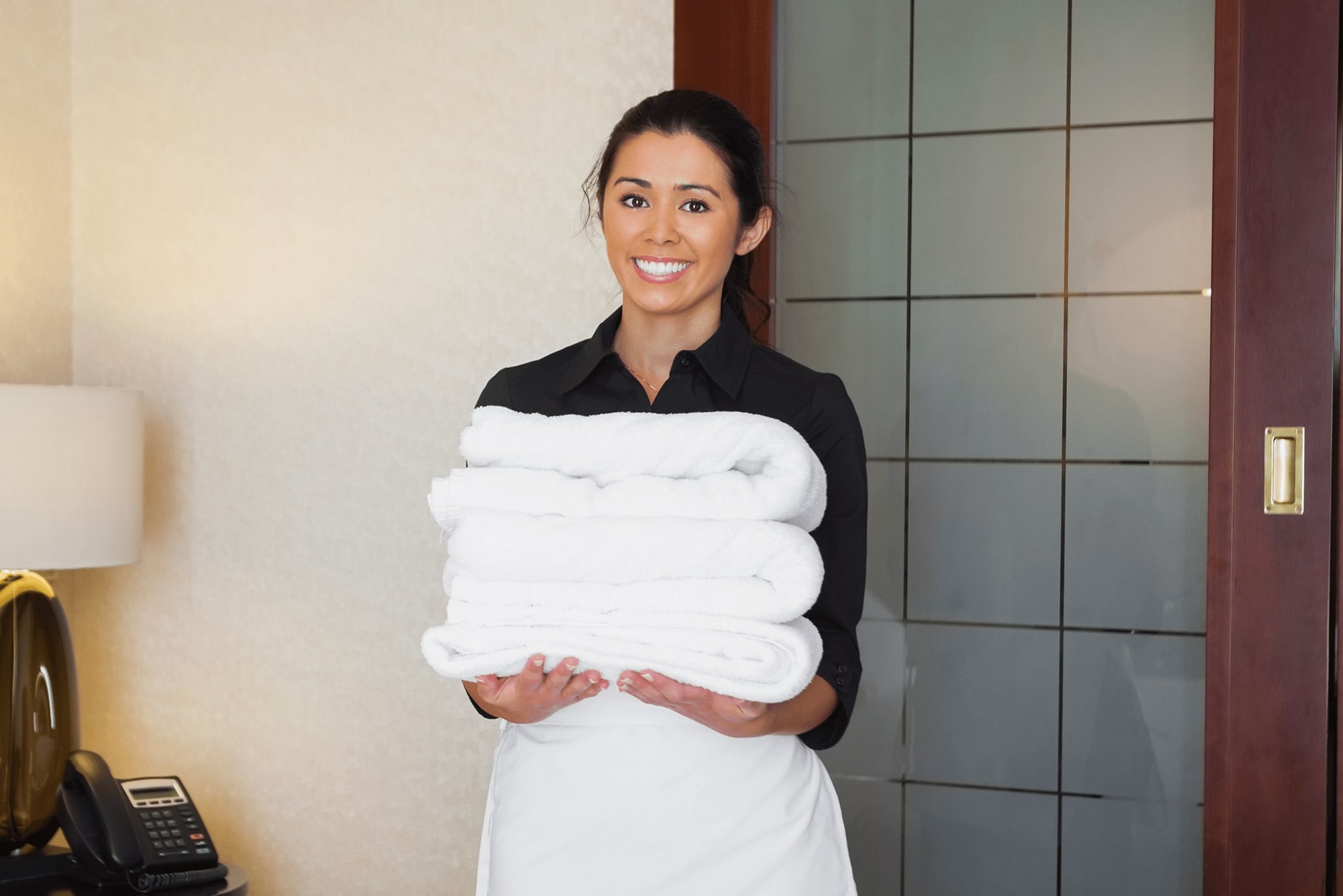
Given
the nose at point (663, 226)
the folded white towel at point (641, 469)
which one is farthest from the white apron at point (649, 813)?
the nose at point (663, 226)

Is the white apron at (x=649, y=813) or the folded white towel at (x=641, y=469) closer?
the folded white towel at (x=641, y=469)

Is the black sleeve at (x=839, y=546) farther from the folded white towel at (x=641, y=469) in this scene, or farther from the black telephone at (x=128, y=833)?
the black telephone at (x=128, y=833)

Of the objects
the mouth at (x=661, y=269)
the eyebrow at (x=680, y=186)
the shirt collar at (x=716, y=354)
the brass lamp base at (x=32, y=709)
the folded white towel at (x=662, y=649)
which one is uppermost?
the eyebrow at (x=680, y=186)

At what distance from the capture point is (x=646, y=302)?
50.6 inches

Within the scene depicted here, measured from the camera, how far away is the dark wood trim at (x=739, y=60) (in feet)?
5.96

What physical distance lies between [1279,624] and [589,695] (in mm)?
1066

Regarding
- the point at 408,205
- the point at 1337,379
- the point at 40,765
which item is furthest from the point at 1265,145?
the point at 40,765

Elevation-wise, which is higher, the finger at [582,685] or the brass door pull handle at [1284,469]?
the brass door pull handle at [1284,469]

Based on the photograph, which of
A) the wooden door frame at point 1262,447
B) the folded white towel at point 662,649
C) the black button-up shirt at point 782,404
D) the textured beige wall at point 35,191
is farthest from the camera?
the textured beige wall at point 35,191

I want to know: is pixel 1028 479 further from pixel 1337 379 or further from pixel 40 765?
pixel 40 765

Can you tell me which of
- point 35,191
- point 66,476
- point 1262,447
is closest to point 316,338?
point 66,476

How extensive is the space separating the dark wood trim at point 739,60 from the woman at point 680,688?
387mm

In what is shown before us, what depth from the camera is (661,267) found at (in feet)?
4.18

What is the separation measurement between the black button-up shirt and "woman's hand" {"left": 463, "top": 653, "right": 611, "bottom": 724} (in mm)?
155
